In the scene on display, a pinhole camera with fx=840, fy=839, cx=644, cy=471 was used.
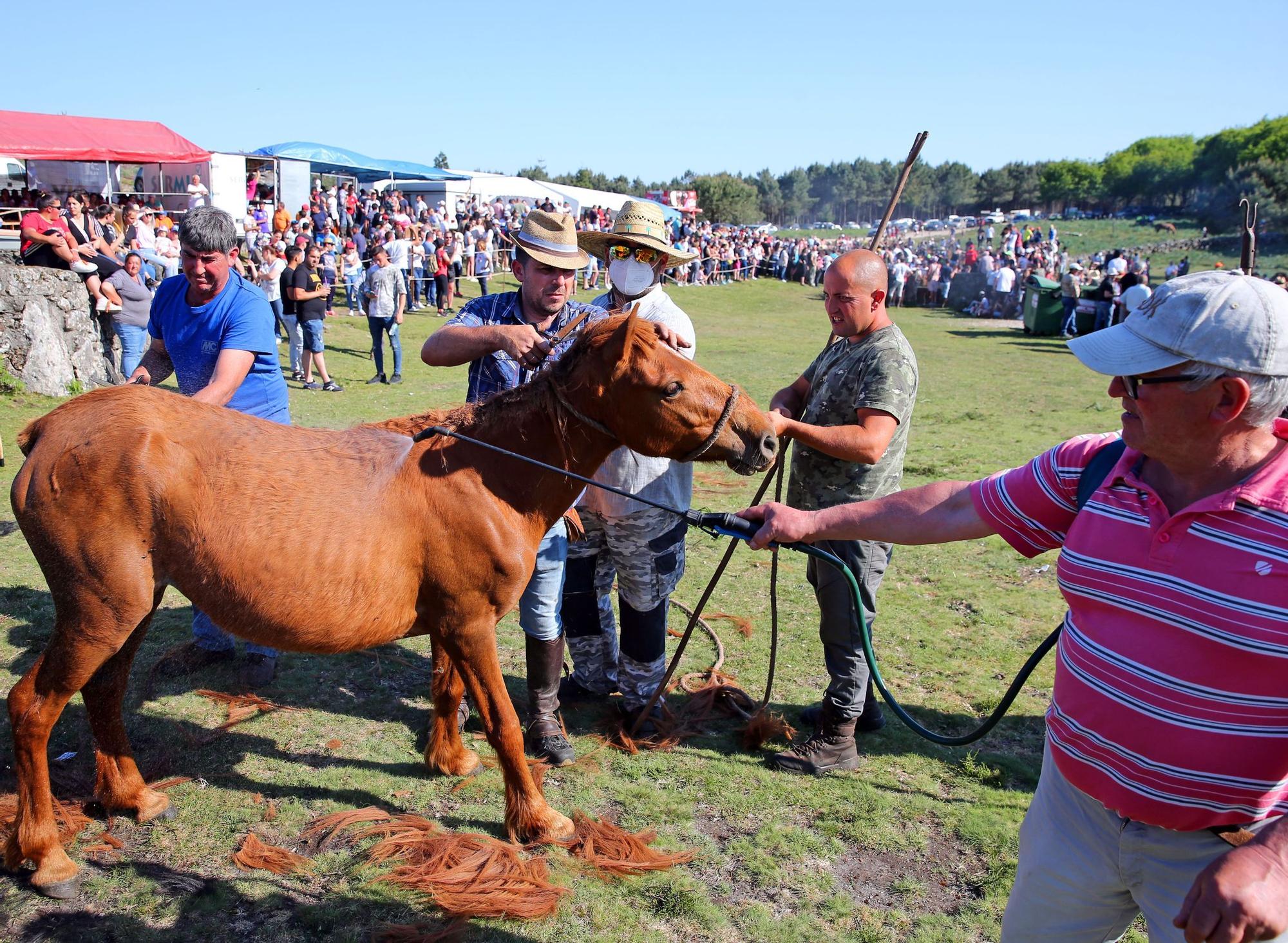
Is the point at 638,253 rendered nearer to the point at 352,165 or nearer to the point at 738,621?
the point at 738,621

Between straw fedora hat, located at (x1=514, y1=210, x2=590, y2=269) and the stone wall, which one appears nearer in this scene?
straw fedora hat, located at (x1=514, y1=210, x2=590, y2=269)

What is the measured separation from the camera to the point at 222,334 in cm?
436

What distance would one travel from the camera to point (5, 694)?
4.49 metres

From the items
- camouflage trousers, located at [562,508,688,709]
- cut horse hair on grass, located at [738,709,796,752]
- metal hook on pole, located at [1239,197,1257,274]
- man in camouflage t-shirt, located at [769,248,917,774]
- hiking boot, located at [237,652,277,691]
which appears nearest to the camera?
man in camouflage t-shirt, located at [769,248,917,774]

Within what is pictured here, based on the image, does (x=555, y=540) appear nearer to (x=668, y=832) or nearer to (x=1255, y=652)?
(x=668, y=832)

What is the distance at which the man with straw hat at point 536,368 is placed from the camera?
3.96 m

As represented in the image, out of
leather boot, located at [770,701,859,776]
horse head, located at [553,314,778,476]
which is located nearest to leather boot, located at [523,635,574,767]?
leather boot, located at [770,701,859,776]

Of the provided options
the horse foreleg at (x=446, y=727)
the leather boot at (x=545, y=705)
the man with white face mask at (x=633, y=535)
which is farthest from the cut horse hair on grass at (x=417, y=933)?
the man with white face mask at (x=633, y=535)

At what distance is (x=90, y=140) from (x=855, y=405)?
3039 centimetres

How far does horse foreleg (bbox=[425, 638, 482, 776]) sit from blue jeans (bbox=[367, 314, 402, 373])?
10691 mm

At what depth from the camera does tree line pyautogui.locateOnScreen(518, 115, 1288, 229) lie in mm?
72575

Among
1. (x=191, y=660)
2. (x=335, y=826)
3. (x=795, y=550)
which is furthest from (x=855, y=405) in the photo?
(x=191, y=660)

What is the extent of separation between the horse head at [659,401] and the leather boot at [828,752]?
61.9 inches

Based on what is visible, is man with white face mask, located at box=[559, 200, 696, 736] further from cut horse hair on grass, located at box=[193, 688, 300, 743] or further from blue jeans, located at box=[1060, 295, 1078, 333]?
blue jeans, located at box=[1060, 295, 1078, 333]
